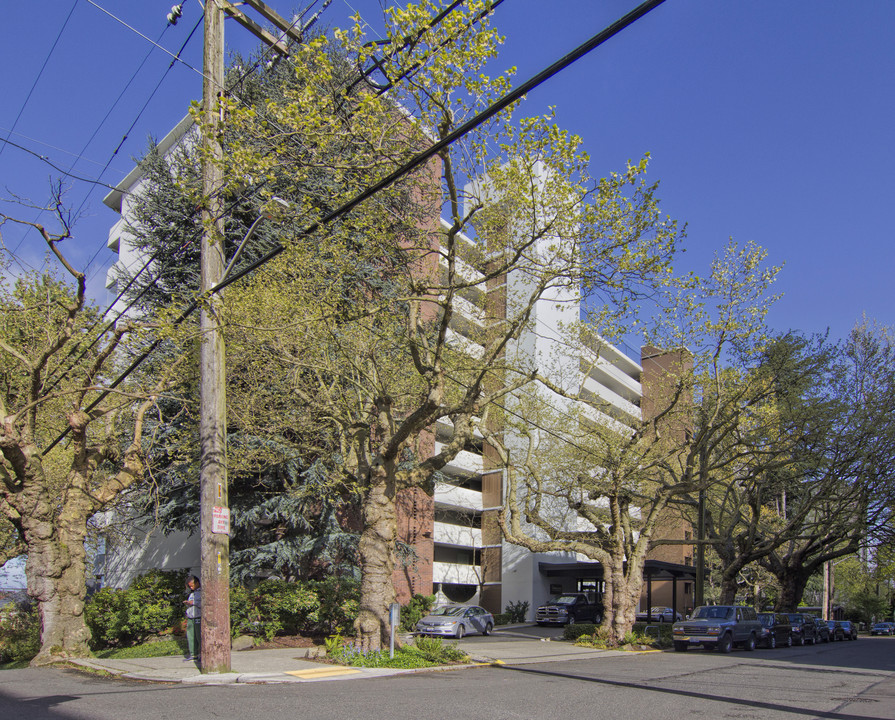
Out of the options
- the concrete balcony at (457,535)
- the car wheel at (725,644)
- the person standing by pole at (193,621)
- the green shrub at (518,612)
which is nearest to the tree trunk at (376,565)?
the person standing by pole at (193,621)

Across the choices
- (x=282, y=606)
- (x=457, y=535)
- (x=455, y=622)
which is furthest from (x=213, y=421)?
(x=457, y=535)

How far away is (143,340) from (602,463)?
1623cm

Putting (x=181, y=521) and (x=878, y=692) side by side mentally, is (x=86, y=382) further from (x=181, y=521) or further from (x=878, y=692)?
(x=878, y=692)

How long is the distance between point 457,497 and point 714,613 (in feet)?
55.7

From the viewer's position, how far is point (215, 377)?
12570 mm

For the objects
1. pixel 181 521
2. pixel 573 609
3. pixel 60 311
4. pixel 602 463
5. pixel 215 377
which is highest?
pixel 60 311

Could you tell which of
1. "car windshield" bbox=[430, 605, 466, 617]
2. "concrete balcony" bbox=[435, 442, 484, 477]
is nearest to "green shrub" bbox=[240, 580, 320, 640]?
"car windshield" bbox=[430, 605, 466, 617]

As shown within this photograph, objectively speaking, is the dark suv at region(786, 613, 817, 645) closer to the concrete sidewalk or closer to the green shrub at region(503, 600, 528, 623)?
the green shrub at region(503, 600, 528, 623)

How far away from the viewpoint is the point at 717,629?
23.0 m

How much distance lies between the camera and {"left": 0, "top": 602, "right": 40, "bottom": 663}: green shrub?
16458mm

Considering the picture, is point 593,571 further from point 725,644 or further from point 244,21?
point 244,21

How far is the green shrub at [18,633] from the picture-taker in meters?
16.5

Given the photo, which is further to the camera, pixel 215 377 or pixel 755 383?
pixel 755 383

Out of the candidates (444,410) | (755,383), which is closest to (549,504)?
(755,383)
